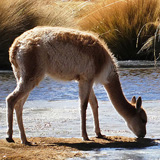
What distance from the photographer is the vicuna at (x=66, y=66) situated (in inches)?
215

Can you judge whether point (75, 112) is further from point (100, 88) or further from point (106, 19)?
point (106, 19)

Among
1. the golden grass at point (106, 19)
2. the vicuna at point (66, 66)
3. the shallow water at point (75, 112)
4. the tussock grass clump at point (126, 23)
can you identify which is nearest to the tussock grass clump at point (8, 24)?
the golden grass at point (106, 19)

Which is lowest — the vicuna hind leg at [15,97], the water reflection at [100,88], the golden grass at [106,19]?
the water reflection at [100,88]

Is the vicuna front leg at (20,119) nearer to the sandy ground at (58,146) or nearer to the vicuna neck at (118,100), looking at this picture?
the sandy ground at (58,146)

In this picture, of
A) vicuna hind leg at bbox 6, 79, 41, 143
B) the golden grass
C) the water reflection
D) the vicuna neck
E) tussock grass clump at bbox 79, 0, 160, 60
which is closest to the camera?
vicuna hind leg at bbox 6, 79, 41, 143

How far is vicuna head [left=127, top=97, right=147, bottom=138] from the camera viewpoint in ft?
19.3

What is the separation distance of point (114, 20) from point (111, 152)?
1074 cm

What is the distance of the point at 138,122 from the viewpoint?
5.94m

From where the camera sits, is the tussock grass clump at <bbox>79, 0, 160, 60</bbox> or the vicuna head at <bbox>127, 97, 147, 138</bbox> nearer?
the vicuna head at <bbox>127, 97, 147, 138</bbox>

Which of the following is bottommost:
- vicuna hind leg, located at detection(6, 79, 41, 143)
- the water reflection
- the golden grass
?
the water reflection

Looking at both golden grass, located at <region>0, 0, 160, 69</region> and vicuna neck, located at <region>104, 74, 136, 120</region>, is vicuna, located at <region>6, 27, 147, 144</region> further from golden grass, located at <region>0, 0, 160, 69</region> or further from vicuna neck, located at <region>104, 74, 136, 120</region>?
golden grass, located at <region>0, 0, 160, 69</region>

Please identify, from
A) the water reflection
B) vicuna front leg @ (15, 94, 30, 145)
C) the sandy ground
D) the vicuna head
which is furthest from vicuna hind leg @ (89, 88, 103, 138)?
the water reflection

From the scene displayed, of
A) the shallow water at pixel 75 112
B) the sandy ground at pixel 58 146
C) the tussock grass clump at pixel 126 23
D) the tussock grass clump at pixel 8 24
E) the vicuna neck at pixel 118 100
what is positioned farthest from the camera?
the tussock grass clump at pixel 126 23

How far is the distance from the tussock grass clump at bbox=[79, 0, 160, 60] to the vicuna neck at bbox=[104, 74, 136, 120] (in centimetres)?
889
